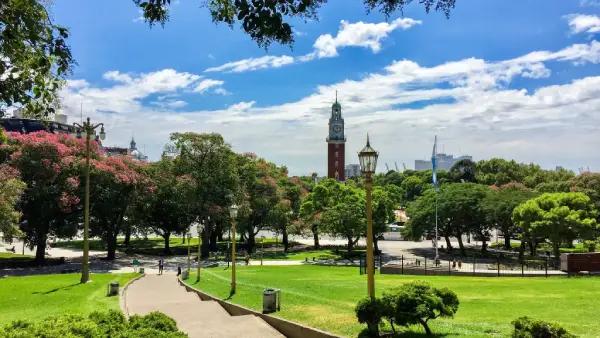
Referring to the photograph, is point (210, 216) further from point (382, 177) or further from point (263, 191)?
point (382, 177)

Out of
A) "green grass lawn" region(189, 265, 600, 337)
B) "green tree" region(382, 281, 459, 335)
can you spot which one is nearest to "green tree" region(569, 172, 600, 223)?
"green grass lawn" region(189, 265, 600, 337)

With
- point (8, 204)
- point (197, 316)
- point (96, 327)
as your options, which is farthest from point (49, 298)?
point (8, 204)

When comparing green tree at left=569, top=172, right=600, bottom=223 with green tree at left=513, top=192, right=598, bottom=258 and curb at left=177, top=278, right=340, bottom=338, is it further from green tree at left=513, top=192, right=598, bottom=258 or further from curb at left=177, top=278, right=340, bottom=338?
curb at left=177, top=278, right=340, bottom=338

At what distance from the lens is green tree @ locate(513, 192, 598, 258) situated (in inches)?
1385

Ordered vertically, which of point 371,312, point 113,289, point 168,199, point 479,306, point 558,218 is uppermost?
point 168,199

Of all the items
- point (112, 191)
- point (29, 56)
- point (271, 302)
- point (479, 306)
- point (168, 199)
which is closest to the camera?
point (29, 56)

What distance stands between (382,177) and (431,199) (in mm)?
104125

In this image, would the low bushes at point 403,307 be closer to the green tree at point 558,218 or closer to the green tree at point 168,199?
the green tree at point 558,218

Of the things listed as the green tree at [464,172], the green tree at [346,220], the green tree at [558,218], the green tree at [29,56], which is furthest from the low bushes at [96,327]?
the green tree at [464,172]

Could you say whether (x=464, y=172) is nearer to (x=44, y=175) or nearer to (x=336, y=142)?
(x=336, y=142)

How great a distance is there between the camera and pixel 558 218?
117 ft

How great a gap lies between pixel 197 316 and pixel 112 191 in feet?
104

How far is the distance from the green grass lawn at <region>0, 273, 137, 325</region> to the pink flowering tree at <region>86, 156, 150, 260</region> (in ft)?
55.4

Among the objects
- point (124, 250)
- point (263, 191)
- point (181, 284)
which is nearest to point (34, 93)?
point (181, 284)
